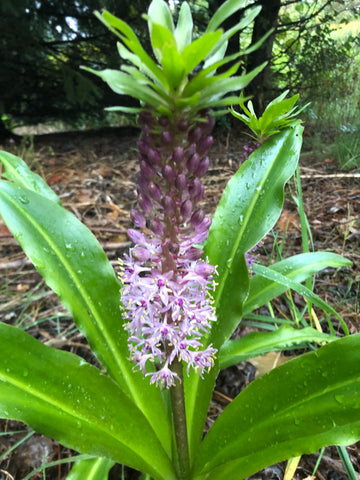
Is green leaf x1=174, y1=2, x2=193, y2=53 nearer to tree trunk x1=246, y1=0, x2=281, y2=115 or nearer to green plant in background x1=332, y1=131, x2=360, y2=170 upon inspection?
green plant in background x1=332, y1=131, x2=360, y2=170

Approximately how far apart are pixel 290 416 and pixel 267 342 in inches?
21.3

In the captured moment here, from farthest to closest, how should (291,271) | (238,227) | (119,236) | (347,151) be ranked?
(347,151) < (119,236) < (291,271) < (238,227)

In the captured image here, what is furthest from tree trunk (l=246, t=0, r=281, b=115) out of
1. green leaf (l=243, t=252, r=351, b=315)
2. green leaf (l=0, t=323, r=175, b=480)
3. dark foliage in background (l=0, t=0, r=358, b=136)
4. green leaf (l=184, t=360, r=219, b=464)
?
green leaf (l=0, t=323, r=175, b=480)

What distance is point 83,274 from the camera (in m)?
1.60

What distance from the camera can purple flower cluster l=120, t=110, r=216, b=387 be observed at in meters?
1.07

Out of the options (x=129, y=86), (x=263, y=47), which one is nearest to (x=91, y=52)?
(x=263, y=47)

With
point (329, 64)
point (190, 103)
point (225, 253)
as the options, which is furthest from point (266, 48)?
point (190, 103)

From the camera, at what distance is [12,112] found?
631 centimetres

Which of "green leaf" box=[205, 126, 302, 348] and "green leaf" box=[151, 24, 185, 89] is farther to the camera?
"green leaf" box=[205, 126, 302, 348]

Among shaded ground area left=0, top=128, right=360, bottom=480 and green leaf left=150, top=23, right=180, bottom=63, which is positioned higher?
green leaf left=150, top=23, right=180, bottom=63

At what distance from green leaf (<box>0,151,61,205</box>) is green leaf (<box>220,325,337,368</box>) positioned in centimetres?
112

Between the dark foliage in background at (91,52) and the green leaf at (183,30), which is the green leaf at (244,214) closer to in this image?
the green leaf at (183,30)

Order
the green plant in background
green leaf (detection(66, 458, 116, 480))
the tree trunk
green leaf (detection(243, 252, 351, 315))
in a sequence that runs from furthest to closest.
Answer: the tree trunk, the green plant in background, green leaf (detection(243, 252, 351, 315)), green leaf (detection(66, 458, 116, 480))

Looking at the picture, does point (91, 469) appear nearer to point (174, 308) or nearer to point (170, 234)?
point (174, 308)
